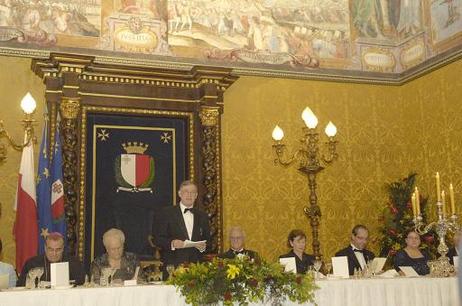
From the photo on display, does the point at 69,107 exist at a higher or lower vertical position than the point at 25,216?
higher

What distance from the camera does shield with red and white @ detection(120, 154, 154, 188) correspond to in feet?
31.3

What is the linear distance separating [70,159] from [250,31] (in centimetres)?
384

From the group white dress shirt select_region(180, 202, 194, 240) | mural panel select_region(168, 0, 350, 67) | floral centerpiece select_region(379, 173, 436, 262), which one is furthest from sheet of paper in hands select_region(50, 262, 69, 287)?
floral centerpiece select_region(379, 173, 436, 262)

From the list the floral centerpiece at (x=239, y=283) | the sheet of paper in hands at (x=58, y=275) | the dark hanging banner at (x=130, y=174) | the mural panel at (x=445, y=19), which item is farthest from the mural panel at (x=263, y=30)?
the floral centerpiece at (x=239, y=283)

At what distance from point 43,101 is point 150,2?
239 centimetres

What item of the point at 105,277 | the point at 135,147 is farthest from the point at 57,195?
the point at 105,277

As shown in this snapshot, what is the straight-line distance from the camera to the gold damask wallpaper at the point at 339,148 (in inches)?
409

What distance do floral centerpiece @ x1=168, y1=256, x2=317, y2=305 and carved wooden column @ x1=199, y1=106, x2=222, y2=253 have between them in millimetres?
4170

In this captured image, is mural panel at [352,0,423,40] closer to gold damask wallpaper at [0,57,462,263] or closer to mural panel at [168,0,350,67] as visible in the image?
mural panel at [168,0,350,67]

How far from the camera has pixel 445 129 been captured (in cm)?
1052

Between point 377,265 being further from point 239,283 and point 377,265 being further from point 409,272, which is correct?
point 239,283

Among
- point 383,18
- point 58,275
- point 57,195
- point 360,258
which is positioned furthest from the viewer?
point 383,18

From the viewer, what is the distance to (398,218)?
10.4m

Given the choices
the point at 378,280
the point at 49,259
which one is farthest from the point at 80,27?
the point at 378,280
